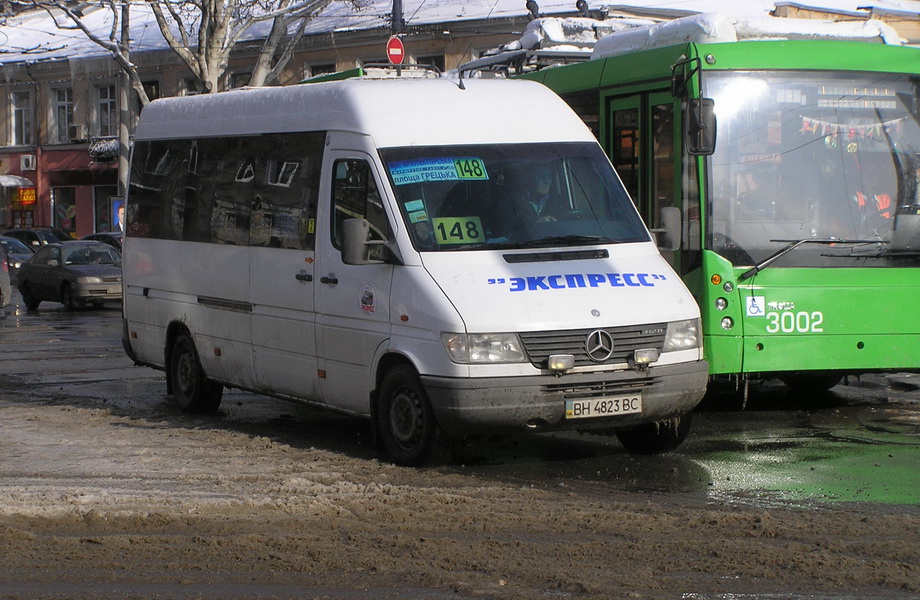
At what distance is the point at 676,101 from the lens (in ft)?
35.8

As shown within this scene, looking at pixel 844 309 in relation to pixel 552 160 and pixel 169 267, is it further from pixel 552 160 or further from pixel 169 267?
pixel 169 267

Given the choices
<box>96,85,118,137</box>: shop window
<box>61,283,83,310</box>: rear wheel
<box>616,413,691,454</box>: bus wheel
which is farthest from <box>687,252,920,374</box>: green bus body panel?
<box>96,85,118,137</box>: shop window

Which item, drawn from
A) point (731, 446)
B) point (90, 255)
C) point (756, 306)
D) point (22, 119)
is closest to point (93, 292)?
point (90, 255)

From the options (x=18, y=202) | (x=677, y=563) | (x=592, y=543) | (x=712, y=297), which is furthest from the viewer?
(x=18, y=202)

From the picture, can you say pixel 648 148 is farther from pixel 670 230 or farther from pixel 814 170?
pixel 670 230

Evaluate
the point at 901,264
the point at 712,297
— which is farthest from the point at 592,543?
the point at 901,264

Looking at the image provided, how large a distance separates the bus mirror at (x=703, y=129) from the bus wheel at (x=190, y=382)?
4444mm

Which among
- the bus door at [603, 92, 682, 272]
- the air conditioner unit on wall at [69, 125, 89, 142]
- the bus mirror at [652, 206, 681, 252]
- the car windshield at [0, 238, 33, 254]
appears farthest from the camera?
the air conditioner unit on wall at [69, 125, 89, 142]

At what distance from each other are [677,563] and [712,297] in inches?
180

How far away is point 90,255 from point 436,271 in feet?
69.6

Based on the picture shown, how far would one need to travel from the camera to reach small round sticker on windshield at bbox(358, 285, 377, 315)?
8.95 meters

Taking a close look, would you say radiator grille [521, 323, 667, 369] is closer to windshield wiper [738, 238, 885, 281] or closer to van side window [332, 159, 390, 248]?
van side window [332, 159, 390, 248]

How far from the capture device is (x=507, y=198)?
910cm

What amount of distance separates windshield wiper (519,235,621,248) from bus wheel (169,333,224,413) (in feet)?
12.4
